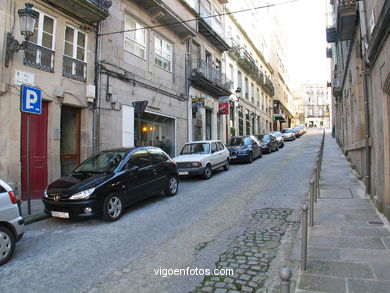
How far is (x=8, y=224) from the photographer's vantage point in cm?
425

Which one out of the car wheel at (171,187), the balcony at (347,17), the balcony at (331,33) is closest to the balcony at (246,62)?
the balcony at (331,33)

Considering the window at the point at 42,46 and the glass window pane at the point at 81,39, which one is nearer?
the window at the point at 42,46

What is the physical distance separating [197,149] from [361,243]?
8.67m

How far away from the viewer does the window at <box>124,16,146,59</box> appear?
1296 centimetres

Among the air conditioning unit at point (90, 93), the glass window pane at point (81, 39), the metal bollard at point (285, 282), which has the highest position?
the glass window pane at point (81, 39)

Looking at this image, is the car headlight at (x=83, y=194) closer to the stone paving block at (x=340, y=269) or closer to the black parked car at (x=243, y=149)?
the stone paving block at (x=340, y=269)

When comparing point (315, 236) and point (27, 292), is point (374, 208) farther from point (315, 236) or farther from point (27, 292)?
point (27, 292)

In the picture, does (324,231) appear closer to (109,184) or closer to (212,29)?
(109,184)

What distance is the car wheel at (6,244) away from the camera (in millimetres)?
4125

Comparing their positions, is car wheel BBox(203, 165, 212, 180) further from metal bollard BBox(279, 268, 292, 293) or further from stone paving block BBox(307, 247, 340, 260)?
metal bollard BBox(279, 268, 292, 293)

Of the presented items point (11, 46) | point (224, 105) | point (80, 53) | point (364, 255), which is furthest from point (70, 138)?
point (224, 105)

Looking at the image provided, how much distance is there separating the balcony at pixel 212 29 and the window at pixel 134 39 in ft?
19.3

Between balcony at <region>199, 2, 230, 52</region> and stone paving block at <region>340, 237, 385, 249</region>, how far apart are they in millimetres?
16719

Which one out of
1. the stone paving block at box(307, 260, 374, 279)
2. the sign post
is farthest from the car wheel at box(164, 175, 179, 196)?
the stone paving block at box(307, 260, 374, 279)
